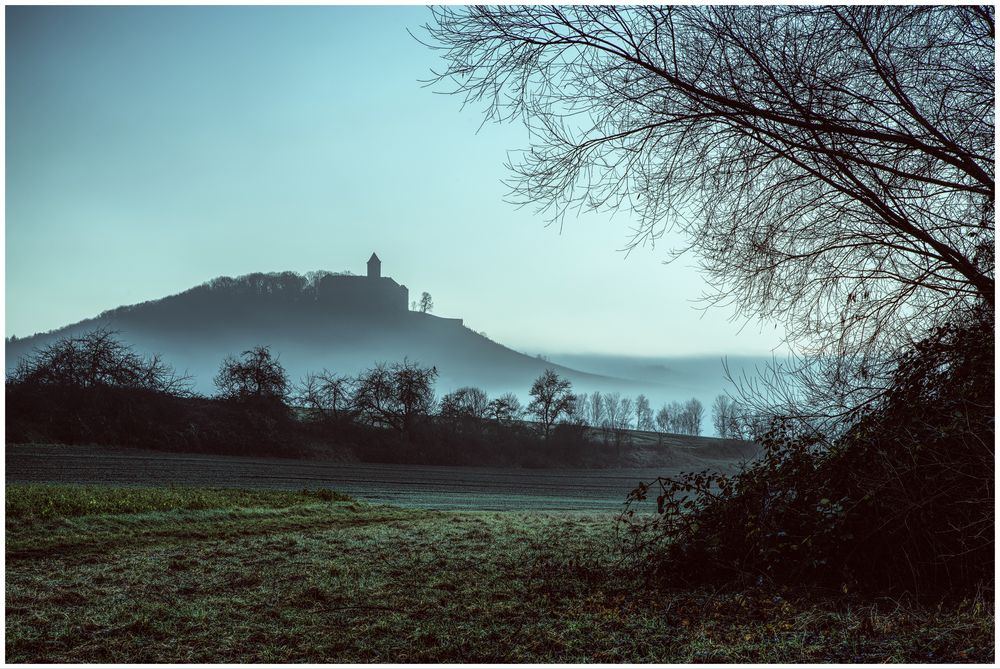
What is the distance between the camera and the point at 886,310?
710 centimetres

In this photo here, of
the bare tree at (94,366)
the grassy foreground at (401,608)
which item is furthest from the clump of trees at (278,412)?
the grassy foreground at (401,608)

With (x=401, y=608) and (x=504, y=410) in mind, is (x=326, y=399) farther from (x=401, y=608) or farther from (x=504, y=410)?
(x=401, y=608)

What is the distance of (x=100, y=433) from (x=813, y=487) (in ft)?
91.7

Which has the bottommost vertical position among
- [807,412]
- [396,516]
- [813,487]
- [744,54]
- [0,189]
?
[396,516]

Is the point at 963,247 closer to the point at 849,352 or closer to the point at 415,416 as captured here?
the point at 849,352

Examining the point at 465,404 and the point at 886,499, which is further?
the point at 465,404

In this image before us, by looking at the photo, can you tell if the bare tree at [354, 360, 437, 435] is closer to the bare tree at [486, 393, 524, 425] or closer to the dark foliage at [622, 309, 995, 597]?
the bare tree at [486, 393, 524, 425]

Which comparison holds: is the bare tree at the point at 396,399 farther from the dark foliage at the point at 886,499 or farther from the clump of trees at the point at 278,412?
the dark foliage at the point at 886,499

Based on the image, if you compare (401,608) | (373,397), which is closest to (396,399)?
(373,397)

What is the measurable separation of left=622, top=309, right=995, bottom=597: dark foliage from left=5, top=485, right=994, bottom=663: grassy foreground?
1.65ft

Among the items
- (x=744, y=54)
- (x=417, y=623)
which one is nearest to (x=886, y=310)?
(x=744, y=54)

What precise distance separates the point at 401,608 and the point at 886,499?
3.84m

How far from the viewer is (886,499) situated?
18.6ft

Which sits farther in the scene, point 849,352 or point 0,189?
point 849,352
